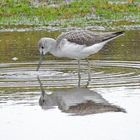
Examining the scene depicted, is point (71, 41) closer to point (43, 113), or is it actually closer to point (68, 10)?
point (43, 113)

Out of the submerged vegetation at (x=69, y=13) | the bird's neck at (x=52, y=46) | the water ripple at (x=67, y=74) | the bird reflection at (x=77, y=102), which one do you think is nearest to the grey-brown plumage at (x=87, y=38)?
the bird's neck at (x=52, y=46)

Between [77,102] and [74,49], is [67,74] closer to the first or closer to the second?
[74,49]

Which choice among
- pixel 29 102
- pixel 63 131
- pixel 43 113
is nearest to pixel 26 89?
pixel 29 102

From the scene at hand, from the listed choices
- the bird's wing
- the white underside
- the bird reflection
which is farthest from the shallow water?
the bird's wing

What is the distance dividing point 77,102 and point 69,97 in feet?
1.66

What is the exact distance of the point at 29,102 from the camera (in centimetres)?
1148

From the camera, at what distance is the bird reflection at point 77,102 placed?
A: 1073cm

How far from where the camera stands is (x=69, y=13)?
87.7 feet

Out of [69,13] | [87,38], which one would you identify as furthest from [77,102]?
[69,13]

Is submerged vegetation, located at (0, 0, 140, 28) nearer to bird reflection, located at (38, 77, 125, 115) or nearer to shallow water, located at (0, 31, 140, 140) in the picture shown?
shallow water, located at (0, 31, 140, 140)

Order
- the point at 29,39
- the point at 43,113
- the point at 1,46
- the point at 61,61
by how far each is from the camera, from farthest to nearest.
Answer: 1. the point at 29,39
2. the point at 1,46
3. the point at 61,61
4. the point at 43,113

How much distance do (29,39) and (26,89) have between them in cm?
767

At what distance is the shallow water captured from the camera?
379 inches

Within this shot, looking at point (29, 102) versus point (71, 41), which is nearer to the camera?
point (29, 102)
